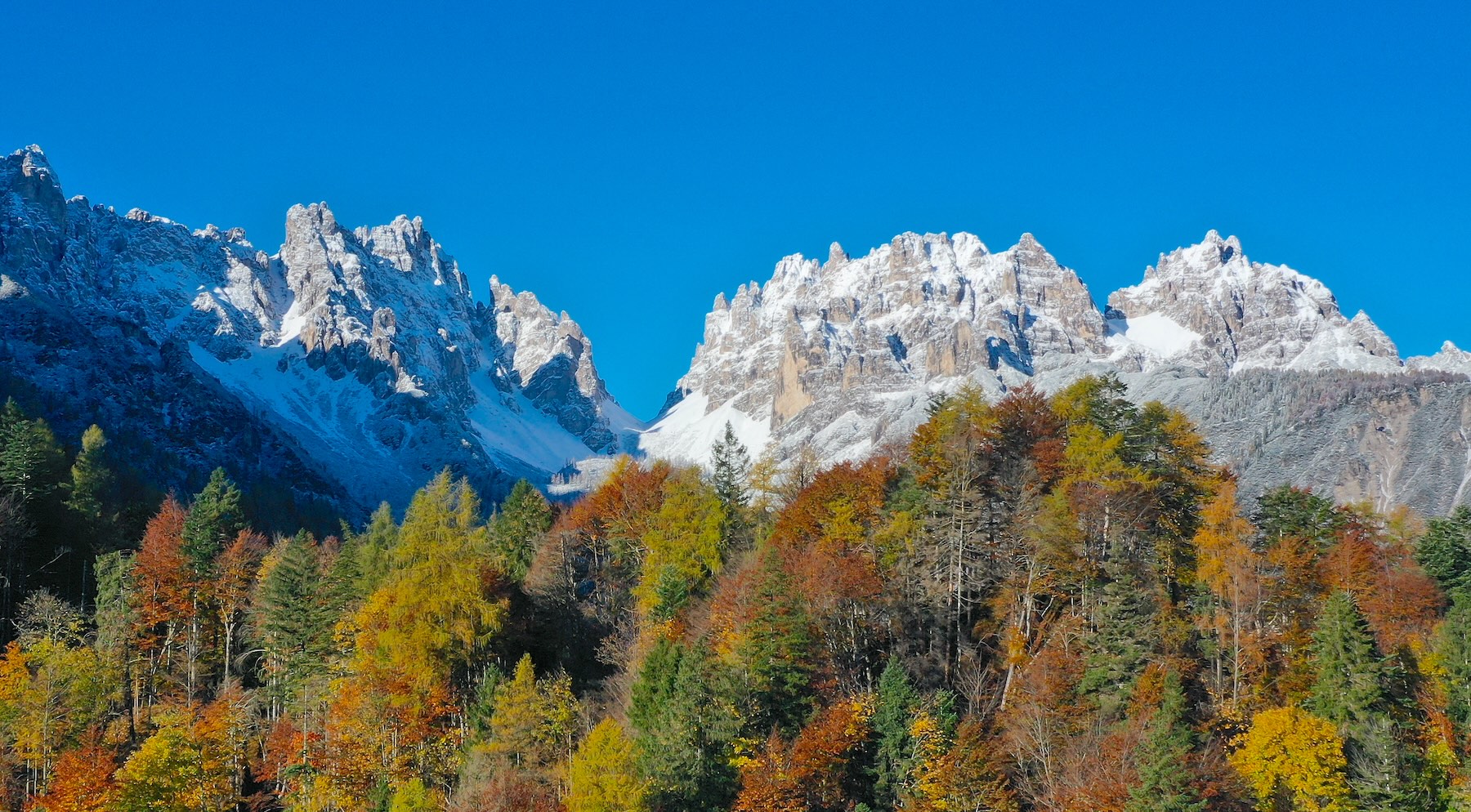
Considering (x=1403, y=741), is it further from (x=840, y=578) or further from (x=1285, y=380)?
(x=1285, y=380)

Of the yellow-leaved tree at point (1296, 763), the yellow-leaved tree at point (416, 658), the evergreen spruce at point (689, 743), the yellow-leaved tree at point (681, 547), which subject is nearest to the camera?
the yellow-leaved tree at point (1296, 763)

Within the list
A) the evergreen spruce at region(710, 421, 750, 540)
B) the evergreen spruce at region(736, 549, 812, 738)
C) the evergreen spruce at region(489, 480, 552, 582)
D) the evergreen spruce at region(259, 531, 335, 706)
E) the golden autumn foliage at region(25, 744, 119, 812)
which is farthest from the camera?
the evergreen spruce at region(489, 480, 552, 582)

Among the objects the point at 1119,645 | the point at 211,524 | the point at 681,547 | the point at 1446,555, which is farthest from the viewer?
the point at 211,524

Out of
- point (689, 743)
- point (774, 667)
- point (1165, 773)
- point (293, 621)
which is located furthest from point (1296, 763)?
point (293, 621)

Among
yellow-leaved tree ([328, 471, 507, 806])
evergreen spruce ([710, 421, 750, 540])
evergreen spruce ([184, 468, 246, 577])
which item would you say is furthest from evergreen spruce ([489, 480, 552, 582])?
evergreen spruce ([184, 468, 246, 577])

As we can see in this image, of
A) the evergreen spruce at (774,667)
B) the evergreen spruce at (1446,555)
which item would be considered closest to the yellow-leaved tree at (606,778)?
the evergreen spruce at (774,667)

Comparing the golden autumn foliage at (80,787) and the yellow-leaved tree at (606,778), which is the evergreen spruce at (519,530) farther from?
the golden autumn foliage at (80,787)

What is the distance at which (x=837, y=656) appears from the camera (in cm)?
4562

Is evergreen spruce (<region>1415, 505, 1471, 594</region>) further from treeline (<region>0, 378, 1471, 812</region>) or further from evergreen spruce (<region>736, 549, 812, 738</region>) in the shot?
evergreen spruce (<region>736, 549, 812, 738</region>)

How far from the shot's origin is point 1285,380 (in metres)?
191

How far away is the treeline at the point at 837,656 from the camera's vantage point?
39094 mm

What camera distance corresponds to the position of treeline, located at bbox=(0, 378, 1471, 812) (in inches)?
1539

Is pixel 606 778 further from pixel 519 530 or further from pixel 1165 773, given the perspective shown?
pixel 519 530

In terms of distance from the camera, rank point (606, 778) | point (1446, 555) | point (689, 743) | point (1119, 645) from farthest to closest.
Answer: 1. point (1446, 555)
2. point (1119, 645)
3. point (689, 743)
4. point (606, 778)
